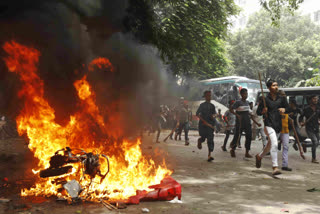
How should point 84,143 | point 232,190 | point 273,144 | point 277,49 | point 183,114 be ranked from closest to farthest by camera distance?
point 232,190, point 84,143, point 273,144, point 183,114, point 277,49

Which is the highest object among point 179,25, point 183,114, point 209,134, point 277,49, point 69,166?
point 277,49

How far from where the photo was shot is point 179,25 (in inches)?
513

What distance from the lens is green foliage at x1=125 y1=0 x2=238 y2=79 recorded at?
322 inches

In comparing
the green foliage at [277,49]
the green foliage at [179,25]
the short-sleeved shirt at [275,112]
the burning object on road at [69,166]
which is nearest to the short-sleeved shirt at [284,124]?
the short-sleeved shirt at [275,112]

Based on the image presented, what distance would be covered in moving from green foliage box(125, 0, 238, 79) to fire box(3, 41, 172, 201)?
2.13 metres

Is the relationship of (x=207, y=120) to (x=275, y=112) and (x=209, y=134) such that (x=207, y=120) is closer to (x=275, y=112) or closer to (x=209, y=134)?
(x=209, y=134)

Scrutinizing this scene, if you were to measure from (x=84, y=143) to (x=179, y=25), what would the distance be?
28.3 feet

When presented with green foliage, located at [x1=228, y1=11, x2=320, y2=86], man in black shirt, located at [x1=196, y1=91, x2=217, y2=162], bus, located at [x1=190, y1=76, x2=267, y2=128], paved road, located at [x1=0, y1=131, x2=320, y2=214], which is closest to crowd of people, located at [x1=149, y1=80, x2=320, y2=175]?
man in black shirt, located at [x1=196, y1=91, x2=217, y2=162]

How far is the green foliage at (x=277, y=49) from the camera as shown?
3672cm

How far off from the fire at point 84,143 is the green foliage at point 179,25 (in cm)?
213

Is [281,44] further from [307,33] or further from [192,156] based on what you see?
[192,156]

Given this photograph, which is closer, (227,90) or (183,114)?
(183,114)

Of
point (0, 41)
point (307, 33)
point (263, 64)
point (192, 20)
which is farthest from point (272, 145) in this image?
point (307, 33)

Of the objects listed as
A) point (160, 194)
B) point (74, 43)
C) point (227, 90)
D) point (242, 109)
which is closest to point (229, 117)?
point (227, 90)
